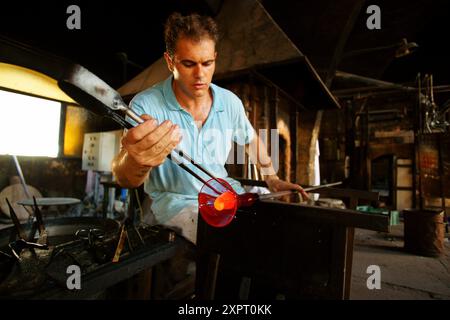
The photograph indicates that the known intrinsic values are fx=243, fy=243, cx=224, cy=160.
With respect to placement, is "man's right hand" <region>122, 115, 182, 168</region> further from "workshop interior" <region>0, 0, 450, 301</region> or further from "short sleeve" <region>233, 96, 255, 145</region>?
"short sleeve" <region>233, 96, 255, 145</region>

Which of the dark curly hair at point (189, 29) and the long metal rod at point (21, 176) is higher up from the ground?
the dark curly hair at point (189, 29)

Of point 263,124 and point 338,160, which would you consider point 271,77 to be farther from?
point 338,160

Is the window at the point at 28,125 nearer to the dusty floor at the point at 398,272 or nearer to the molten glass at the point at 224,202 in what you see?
the molten glass at the point at 224,202

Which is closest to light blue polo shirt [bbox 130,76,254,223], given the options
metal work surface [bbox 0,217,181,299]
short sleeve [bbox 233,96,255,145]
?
short sleeve [bbox 233,96,255,145]

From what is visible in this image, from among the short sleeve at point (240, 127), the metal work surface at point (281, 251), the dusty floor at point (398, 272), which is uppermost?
the short sleeve at point (240, 127)

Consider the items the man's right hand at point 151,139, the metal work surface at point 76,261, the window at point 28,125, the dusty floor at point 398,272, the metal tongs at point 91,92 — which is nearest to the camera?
the metal tongs at point 91,92

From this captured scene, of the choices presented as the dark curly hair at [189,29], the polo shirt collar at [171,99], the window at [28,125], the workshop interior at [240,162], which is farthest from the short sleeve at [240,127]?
the window at [28,125]

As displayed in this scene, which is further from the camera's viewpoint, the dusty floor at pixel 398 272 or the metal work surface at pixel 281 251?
the dusty floor at pixel 398 272

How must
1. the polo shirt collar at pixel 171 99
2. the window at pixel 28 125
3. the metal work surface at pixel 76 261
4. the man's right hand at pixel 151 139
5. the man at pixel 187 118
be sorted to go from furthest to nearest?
the window at pixel 28 125, the polo shirt collar at pixel 171 99, the man at pixel 187 118, the man's right hand at pixel 151 139, the metal work surface at pixel 76 261

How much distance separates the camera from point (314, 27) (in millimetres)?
6598

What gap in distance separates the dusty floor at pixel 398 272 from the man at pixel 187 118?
2162mm

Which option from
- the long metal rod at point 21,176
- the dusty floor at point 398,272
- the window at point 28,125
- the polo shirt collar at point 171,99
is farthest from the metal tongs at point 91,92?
the window at point 28,125

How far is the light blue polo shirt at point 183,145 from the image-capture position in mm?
2131
